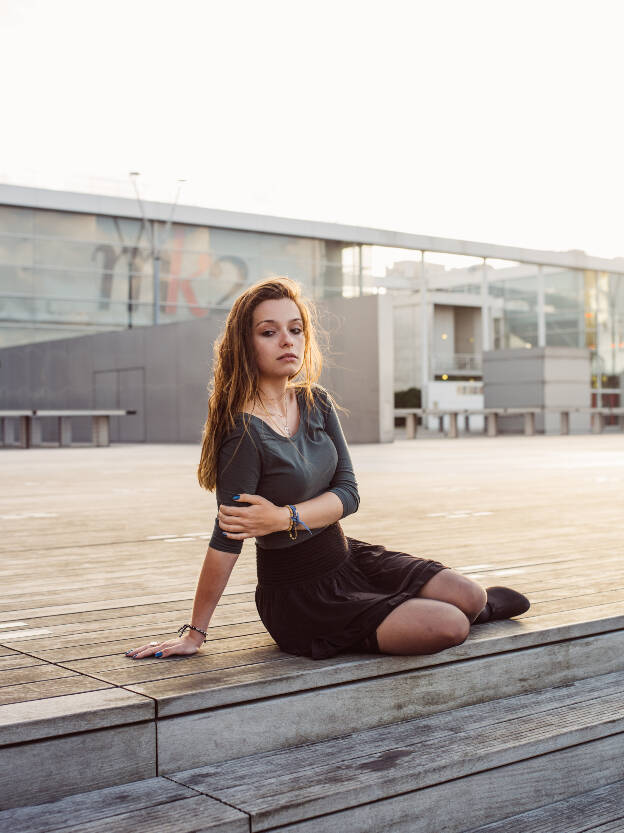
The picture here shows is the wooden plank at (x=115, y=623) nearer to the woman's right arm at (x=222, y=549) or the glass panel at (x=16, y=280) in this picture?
the woman's right arm at (x=222, y=549)

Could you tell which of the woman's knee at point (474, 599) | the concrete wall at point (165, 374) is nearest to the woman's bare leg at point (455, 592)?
the woman's knee at point (474, 599)

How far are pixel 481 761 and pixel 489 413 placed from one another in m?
29.0

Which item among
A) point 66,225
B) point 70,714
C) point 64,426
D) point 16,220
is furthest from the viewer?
point 66,225

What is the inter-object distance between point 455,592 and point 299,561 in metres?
0.56

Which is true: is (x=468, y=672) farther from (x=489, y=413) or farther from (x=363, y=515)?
(x=489, y=413)

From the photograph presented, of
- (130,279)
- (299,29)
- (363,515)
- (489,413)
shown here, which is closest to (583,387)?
(489,413)

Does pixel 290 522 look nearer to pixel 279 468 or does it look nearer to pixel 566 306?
pixel 279 468

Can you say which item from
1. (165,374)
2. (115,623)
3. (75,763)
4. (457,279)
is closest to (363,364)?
(165,374)

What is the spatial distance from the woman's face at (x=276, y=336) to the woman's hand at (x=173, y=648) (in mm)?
911

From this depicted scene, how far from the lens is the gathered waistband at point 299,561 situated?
334 centimetres

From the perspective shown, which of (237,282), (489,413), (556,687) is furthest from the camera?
(237,282)

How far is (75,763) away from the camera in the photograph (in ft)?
8.54

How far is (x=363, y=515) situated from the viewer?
7715 millimetres

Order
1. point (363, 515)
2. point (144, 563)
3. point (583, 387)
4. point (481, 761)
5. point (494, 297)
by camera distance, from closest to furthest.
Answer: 1. point (481, 761)
2. point (144, 563)
3. point (363, 515)
4. point (583, 387)
5. point (494, 297)
